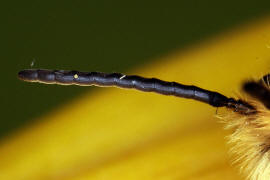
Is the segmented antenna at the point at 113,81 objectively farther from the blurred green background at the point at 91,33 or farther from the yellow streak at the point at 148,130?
the blurred green background at the point at 91,33

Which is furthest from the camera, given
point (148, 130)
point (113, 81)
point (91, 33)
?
point (91, 33)

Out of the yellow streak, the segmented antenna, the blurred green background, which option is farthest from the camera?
the blurred green background

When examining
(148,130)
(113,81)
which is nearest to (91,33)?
(148,130)

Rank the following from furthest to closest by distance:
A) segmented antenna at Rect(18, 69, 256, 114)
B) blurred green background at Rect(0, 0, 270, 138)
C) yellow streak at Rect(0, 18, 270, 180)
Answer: blurred green background at Rect(0, 0, 270, 138) → yellow streak at Rect(0, 18, 270, 180) → segmented antenna at Rect(18, 69, 256, 114)

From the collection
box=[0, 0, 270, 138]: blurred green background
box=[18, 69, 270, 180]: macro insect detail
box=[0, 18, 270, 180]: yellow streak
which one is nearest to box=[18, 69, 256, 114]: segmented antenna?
box=[18, 69, 270, 180]: macro insect detail

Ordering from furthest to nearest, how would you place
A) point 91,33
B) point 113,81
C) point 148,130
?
point 91,33, point 148,130, point 113,81

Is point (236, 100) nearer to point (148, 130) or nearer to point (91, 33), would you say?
point (148, 130)

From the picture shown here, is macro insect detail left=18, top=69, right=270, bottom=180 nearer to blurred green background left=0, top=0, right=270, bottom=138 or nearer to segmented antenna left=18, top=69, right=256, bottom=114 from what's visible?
segmented antenna left=18, top=69, right=256, bottom=114
